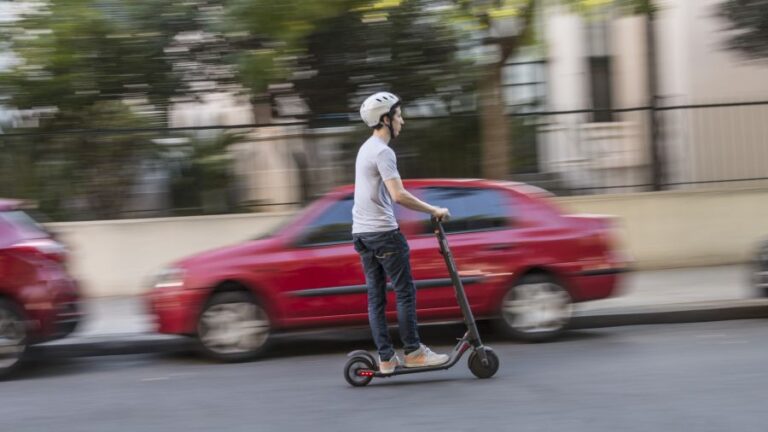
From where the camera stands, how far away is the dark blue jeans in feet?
19.1

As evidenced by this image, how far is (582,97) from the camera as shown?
15102 mm

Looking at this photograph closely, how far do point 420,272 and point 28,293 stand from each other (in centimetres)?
306

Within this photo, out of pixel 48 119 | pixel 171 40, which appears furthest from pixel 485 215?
pixel 48 119

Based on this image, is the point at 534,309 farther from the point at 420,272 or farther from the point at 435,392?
the point at 435,392

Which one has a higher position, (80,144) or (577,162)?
(80,144)

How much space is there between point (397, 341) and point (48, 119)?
6.51 m

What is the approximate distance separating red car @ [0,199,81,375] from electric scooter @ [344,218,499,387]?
8.56 feet

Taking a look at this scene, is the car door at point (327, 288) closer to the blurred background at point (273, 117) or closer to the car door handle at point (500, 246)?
the car door handle at point (500, 246)

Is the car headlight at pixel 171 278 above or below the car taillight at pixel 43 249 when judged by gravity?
below

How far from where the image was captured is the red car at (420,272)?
7.25 meters

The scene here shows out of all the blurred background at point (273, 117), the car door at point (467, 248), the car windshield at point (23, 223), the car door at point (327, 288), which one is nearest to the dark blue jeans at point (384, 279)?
the car door at point (327, 288)

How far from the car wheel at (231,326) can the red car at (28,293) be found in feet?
3.67

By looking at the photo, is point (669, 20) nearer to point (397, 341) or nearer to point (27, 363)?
point (397, 341)

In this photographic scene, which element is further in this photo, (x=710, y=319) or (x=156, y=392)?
(x=710, y=319)
